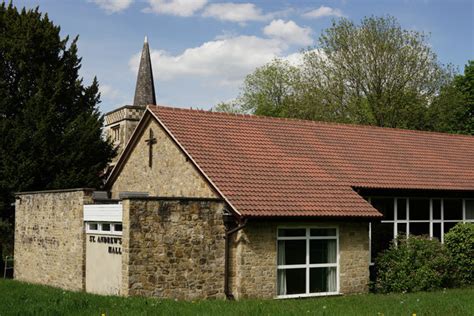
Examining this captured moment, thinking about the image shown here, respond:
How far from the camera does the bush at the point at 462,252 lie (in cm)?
2083

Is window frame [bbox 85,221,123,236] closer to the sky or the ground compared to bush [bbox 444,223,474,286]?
closer to the sky

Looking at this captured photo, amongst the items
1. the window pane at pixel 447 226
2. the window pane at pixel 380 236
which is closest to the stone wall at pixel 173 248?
the window pane at pixel 380 236

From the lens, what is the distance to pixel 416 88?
42.4 m

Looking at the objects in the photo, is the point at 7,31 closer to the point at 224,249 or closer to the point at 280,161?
the point at 280,161

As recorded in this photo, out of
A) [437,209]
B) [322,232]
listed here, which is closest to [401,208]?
[437,209]

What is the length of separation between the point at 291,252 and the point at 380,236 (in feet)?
12.9

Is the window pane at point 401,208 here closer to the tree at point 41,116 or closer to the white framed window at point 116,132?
the tree at point 41,116

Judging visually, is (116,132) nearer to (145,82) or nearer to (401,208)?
(145,82)

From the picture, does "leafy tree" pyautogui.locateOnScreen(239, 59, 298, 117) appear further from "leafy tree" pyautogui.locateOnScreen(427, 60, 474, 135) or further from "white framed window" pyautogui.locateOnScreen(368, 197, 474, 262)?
"white framed window" pyautogui.locateOnScreen(368, 197, 474, 262)

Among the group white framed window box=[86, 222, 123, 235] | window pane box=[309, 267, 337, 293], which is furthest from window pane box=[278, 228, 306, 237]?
white framed window box=[86, 222, 123, 235]

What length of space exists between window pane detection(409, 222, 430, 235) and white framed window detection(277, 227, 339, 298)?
386cm

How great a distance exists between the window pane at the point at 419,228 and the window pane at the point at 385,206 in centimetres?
92

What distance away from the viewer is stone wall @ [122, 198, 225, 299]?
16625 millimetres

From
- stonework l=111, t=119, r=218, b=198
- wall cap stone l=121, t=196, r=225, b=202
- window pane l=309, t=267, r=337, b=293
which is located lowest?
window pane l=309, t=267, r=337, b=293
